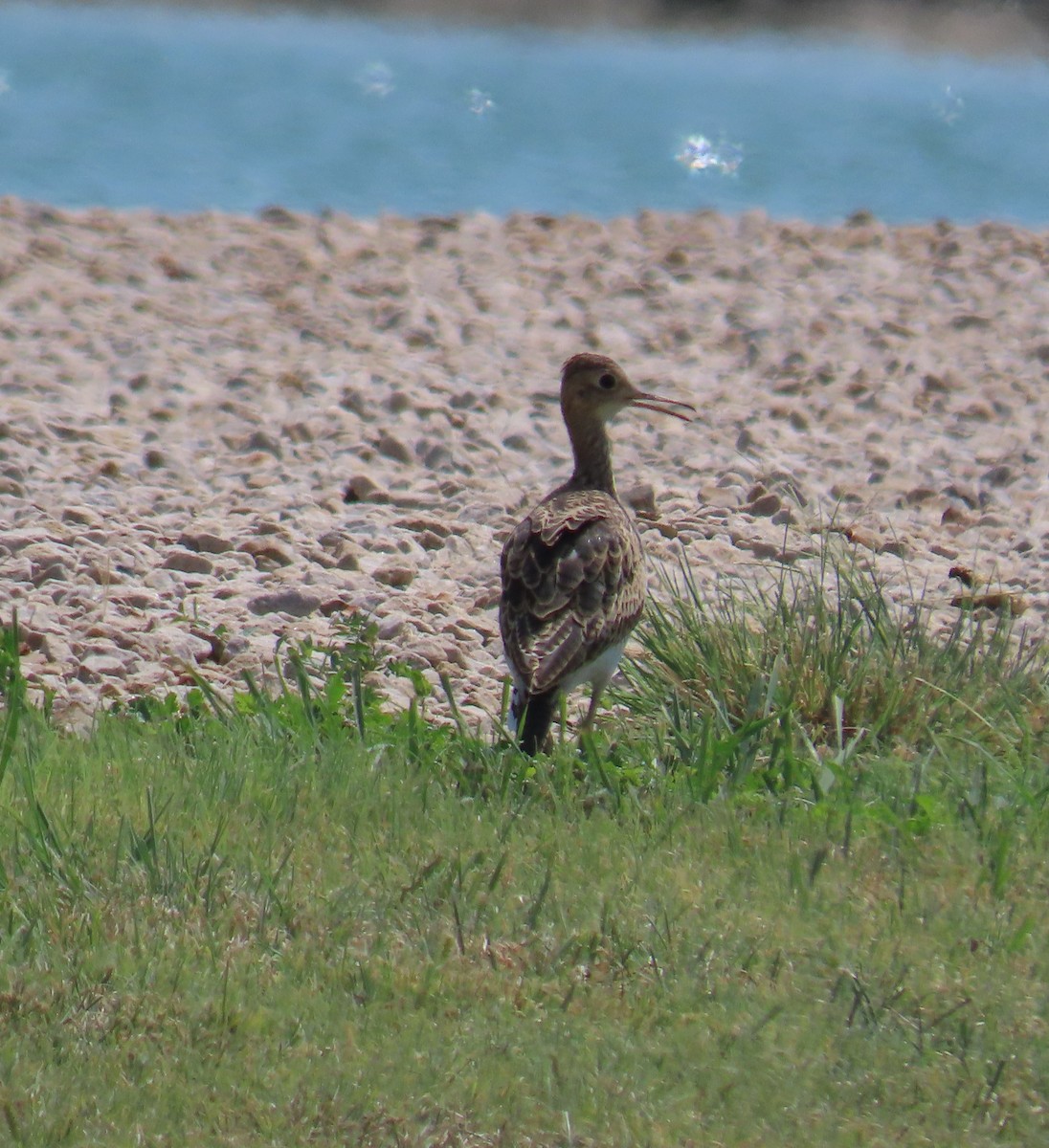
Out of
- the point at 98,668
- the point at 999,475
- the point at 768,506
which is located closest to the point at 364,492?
the point at 768,506

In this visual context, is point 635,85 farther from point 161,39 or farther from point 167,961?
point 167,961

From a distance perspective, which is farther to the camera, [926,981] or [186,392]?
[186,392]

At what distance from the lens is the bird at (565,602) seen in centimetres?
584

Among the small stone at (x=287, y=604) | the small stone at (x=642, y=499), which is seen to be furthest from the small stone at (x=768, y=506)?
the small stone at (x=287, y=604)

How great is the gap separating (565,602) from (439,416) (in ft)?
12.8

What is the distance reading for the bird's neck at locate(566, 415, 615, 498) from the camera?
7.14 m

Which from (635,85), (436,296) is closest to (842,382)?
(436,296)

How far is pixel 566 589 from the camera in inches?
240

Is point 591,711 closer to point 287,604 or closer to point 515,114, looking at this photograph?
point 287,604

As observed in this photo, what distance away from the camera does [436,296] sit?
41.6 ft

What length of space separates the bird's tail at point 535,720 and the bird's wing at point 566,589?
41 millimetres

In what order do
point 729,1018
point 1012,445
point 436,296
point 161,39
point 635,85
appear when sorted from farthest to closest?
1. point 161,39
2. point 635,85
3. point 436,296
4. point 1012,445
5. point 729,1018

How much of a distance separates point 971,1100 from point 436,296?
924 centimetres

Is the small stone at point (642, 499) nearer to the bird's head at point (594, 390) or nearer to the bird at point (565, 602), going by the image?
the bird's head at point (594, 390)
